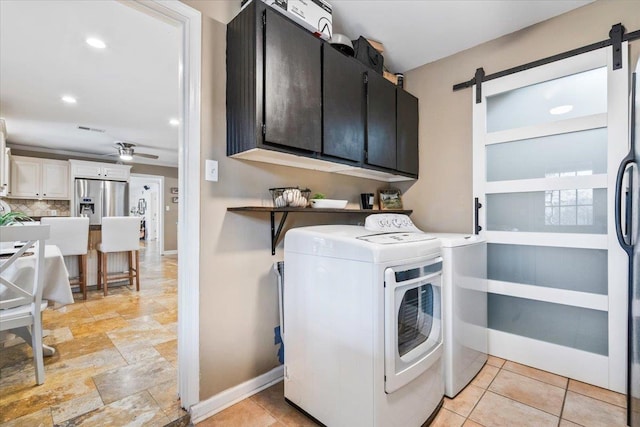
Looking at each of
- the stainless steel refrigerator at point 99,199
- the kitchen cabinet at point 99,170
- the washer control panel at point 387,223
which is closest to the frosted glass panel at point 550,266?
the washer control panel at point 387,223

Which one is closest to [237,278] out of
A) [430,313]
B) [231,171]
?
[231,171]

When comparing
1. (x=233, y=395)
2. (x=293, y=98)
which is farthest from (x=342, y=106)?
(x=233, y=395)

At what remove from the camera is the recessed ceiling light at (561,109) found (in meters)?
2.09

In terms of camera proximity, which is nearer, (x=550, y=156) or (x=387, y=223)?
(x=387, y=223)

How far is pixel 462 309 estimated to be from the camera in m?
1.79

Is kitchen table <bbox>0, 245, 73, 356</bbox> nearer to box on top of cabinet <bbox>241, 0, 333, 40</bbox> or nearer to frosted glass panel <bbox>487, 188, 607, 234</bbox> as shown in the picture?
box on top of cabinet <bbox>241, 0, 333, 40</bbox>

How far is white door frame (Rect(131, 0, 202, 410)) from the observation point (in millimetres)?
1527

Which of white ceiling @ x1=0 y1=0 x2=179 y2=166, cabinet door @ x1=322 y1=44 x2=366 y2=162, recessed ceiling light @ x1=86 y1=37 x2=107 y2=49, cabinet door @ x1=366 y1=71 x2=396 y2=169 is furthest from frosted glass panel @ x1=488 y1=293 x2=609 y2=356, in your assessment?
recessed ceiling light @ x1=86 y1=37 x2=107 y2=49

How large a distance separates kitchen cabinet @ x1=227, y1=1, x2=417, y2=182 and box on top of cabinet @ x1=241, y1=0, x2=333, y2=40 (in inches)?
2.1

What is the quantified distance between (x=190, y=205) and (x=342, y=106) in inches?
44.4

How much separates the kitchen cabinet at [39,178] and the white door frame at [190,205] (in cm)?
594

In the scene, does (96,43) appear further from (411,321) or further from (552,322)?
(552,322)

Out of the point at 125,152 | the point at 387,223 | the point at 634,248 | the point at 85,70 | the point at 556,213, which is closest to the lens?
the point at 634,248

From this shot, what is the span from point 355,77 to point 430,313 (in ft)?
5.20
